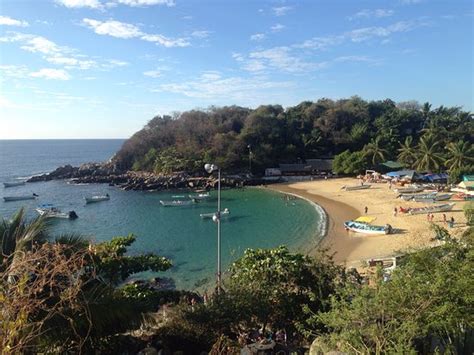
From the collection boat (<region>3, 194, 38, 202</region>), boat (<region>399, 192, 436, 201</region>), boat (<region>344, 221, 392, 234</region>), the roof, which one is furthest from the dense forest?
boat (<region>344, 221, 392, 234</region>)

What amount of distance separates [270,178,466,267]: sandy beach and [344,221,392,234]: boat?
1.65 ft

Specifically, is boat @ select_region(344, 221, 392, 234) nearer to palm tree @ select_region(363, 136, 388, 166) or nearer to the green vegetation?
the green vegetation

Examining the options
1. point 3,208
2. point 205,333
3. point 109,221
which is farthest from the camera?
point 3,208

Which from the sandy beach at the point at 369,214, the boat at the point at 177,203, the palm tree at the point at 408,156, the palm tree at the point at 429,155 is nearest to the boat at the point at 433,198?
the sandy beach at the point at 369,214

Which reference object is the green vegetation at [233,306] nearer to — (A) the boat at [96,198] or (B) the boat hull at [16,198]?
(A) the boat at [96,198]

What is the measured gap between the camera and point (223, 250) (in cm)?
2744

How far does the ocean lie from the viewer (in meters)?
25.8

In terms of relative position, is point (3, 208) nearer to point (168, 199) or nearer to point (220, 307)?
point (168, 199)

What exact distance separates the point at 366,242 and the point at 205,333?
69.3ft

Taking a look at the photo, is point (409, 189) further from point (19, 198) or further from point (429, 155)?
point (19, 198)

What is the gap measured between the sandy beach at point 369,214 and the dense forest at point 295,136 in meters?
10.3

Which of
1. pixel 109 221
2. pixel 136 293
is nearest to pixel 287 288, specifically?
pixel 136 293

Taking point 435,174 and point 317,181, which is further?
point 317,181

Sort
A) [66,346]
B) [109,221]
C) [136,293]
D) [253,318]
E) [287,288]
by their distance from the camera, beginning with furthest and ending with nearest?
[109,221] → [136,293] → [287,288] → [253,318] → [66,346]
